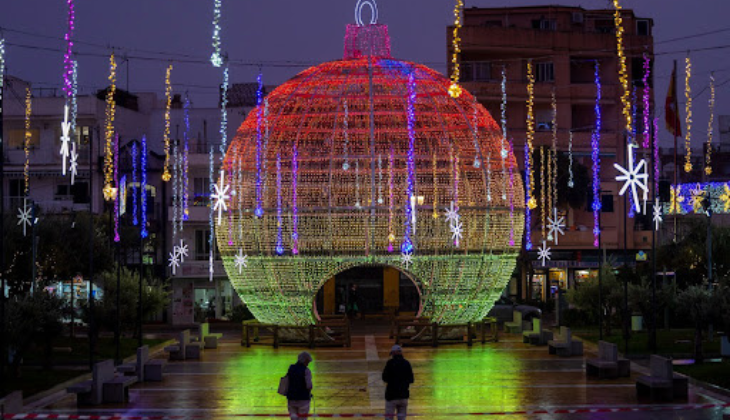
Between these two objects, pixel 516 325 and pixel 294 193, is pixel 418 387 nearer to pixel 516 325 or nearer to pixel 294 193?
pixel 294 193

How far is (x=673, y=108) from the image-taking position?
50781 mm

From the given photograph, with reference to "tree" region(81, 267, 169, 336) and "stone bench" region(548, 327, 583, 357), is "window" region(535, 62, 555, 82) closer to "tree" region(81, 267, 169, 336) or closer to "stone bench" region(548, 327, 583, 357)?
"tree" region(81, 267, 169, 336)

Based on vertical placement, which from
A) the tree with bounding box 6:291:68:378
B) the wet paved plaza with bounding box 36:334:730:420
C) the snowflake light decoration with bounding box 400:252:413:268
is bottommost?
the wet paved plaza with bounding box 36:334:730:420

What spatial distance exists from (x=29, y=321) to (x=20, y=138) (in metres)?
32.1

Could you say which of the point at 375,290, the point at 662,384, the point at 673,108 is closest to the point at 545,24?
the point at 375,290

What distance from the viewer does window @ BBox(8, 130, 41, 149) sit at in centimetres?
5906

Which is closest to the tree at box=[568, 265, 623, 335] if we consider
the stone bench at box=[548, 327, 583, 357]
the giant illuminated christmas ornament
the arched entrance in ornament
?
the giant illuminated christmas ornament

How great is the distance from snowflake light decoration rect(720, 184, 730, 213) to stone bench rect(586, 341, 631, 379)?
38.0 m

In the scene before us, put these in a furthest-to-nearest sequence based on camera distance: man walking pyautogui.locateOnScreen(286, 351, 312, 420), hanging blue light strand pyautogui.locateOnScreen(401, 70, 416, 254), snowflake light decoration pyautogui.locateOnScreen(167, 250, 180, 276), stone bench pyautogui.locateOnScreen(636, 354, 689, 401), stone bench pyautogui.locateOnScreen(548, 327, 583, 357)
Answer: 1. snowflake light decoration pyautogui.locateOnScreen(167, 250, 180, 276)
2. hanging blue light strand pyautogui.locateOnScreen(401, 70, 416, 254)
3. stone bench pyautogui.locateOnScreen(548, 327, 583, 357)
4. stone bench pyautogui.locateOnScreen(636, 354, 689, 401)
5. man walking pyautogui.locateOnScreen(286, 351, 312, 420)

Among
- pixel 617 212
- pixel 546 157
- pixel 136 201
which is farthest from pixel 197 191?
pixel 617 212

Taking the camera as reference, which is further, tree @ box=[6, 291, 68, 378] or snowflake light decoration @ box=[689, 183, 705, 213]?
snowflake light decoration @ box=[689, 183, 705, 213]

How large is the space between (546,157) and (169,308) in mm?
19257

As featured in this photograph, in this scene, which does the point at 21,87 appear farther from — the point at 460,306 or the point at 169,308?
the point at 460,306

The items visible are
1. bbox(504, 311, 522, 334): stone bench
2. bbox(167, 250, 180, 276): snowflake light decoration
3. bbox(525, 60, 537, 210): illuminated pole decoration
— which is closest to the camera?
bbox(504, 311, 522, 334): stone bench
